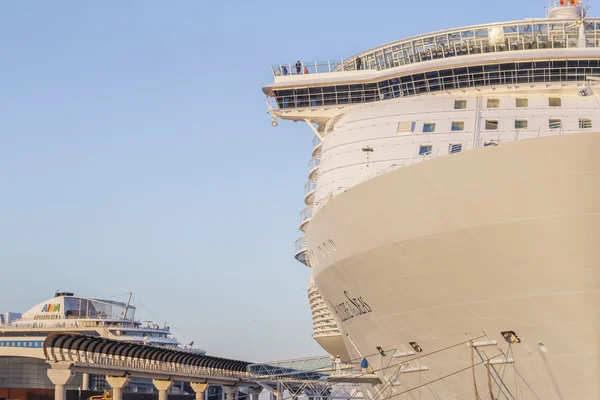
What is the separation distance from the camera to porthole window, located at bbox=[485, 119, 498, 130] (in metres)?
24.5

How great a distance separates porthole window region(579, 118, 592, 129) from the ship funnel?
637 cm

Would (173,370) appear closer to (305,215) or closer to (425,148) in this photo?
(305,215)

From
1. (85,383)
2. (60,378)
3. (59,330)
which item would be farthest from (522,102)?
(59,330)

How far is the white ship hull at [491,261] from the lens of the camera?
18.0 m

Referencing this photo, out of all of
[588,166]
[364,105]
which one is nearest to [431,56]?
[364,105]

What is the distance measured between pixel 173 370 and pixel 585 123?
1105 inches

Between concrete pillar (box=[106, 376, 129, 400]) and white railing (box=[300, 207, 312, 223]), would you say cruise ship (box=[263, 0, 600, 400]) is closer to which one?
white railing (box=[300, 207, 312, 223])

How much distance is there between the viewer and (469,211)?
61.6 feet

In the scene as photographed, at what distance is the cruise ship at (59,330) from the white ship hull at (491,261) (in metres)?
52.5

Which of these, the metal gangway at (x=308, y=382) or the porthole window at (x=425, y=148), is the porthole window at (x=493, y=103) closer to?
the porthole window at (x=425, y=148)

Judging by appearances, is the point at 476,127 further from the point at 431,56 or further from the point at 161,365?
the point at 161,365

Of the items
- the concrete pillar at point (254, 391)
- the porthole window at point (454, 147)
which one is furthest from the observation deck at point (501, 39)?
the concrete pillar at point (254, 391)

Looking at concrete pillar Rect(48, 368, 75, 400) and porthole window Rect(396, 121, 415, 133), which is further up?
porthole window Rect(396, 121, 415, 133)

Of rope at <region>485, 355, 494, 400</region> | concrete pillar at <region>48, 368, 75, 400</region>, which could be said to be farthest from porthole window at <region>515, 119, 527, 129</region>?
concrete pillar at <region>48, 368, 75, 400</region>
